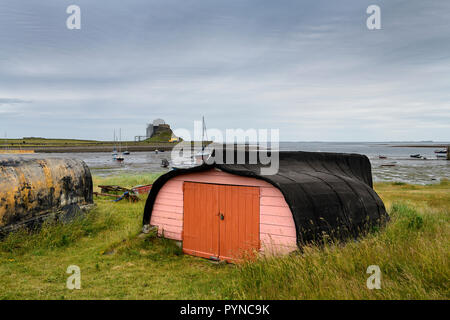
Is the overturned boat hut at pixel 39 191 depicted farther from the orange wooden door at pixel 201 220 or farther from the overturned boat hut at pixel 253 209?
the orange wooden door at pixel 201 220

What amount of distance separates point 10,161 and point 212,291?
8.90 metres

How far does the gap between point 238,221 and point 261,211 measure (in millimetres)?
799

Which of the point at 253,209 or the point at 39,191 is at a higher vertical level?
the point at 39,191

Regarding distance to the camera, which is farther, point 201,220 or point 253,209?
point 201,220

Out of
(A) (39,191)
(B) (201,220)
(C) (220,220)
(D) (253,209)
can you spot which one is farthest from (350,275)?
(A) (39,191)

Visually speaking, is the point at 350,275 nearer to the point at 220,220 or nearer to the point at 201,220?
the point at 220,220

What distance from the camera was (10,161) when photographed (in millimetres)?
10945

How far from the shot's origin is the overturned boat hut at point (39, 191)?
32.6 ft

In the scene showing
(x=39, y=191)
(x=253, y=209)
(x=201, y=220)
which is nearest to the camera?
(x=253, y=209)

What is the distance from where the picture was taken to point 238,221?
8.75 meters

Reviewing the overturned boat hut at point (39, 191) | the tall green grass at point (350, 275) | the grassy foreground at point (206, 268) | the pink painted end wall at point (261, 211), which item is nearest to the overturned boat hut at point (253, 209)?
the pink painted end wall at point (261, 211)

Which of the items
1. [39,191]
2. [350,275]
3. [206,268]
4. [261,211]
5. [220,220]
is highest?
[39,191]

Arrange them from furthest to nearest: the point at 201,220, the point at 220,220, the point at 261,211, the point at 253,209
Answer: the point at 201,220, the point at 220,220, the point at 253,209, the point at 261,211

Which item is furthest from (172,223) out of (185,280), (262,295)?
(262,295)
